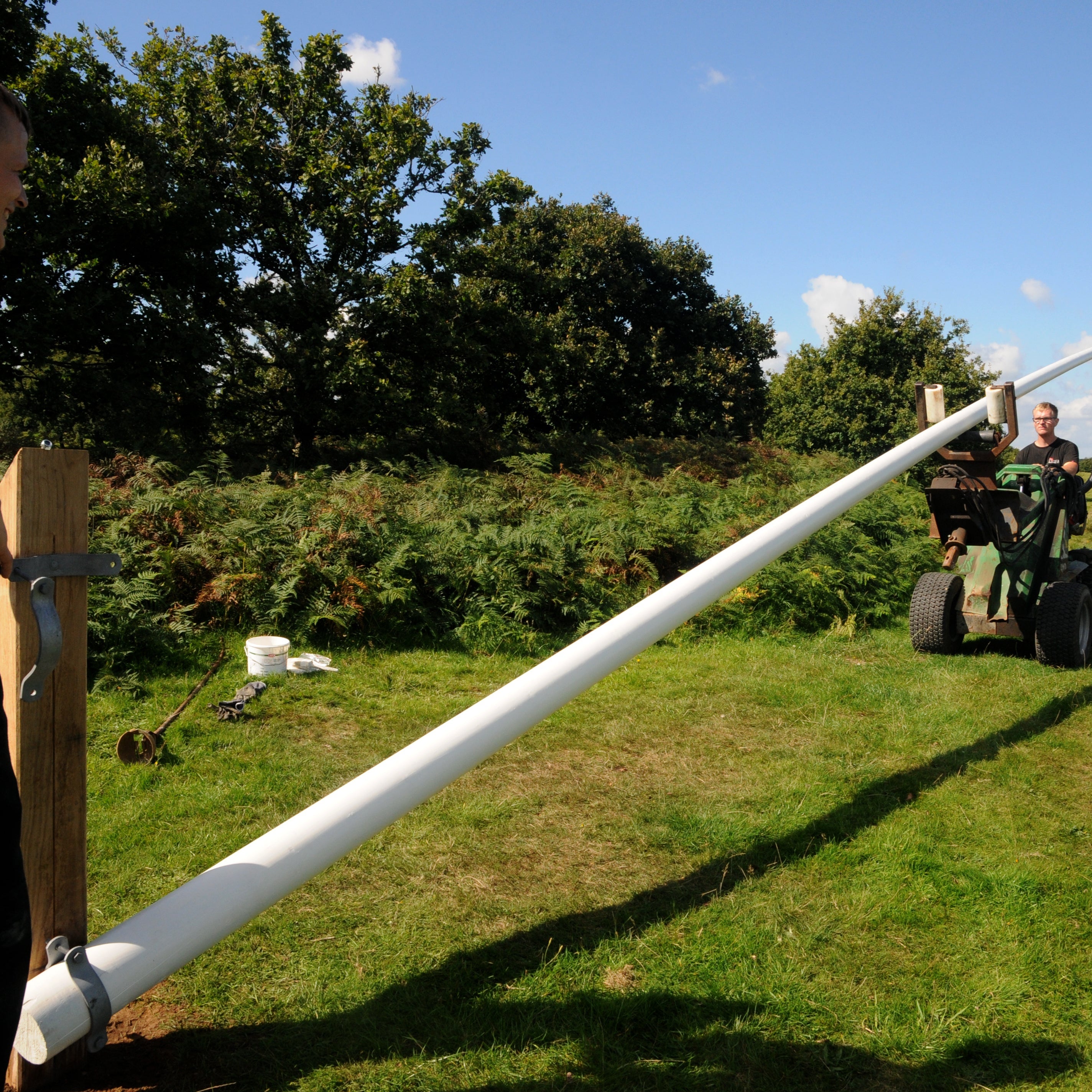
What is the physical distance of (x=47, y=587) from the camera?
2.23 m

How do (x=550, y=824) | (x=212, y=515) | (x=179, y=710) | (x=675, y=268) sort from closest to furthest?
(x=550, y=824)
(x=179, y=710)
(x=212, y=515)
(x=675, y=268)

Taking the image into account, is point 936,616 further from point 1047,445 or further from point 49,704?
point 49,704

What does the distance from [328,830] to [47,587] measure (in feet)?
3.36

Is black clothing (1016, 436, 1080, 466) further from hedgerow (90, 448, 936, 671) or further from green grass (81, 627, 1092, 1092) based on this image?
green grass (81, 627, 1092, 1092)

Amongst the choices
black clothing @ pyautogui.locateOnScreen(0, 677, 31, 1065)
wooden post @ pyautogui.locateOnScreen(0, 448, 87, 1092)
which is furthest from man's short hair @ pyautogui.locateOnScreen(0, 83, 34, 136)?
black clothing @ pyautogui.locateOnScreen(0, 677, 31, 1065)

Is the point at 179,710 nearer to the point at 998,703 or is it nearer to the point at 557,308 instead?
the point at 998,703

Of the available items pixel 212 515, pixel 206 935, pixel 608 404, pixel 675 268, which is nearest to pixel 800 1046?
pixel 206 935

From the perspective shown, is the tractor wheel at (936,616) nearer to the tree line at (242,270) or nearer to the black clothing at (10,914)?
the black clothing at (10,914)

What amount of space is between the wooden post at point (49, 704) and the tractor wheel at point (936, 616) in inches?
276

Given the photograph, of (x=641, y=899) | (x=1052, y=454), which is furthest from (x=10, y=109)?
(x=1052, y=454)

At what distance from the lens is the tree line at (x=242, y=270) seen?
13195 mm

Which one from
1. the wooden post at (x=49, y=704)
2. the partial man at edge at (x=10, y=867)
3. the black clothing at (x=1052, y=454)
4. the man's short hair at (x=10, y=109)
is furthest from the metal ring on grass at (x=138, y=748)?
the black clothing at (x=1052, y=454)

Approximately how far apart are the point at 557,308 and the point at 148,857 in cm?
2571

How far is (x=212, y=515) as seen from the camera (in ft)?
27.1
